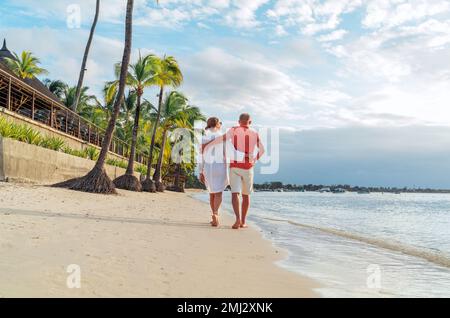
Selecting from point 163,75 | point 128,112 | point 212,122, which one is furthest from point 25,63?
point 212,122

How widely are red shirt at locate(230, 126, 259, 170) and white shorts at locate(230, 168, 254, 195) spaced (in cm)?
14

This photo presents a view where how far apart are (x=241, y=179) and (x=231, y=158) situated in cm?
41

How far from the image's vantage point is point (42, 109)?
64.2 feet

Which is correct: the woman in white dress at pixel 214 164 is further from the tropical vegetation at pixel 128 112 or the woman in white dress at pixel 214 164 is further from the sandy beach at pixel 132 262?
the tropical vegetation at pixel 128 112

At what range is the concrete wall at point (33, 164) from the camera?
36.5ft

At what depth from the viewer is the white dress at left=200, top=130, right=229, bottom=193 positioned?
7211 mm

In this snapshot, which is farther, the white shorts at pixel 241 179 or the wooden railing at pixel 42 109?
the wooden railing at pixel 42 109

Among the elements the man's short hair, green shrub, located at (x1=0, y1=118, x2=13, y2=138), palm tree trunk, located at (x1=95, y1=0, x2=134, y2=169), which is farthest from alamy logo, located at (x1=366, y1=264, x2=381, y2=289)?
palm tree trunk, located at (x1=95, y1=0, x2=134, y2=169)

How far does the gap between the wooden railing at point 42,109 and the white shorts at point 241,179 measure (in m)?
9.63

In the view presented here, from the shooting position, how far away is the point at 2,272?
2.91m

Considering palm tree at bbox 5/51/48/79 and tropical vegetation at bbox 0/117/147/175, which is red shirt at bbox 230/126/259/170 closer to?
tropical vegetation at bbox 0/117/147/175

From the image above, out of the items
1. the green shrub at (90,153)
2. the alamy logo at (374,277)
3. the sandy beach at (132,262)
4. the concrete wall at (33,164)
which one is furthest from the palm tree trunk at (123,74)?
the alamy logo at (374,277)

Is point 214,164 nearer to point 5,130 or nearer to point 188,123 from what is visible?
point 5,130
